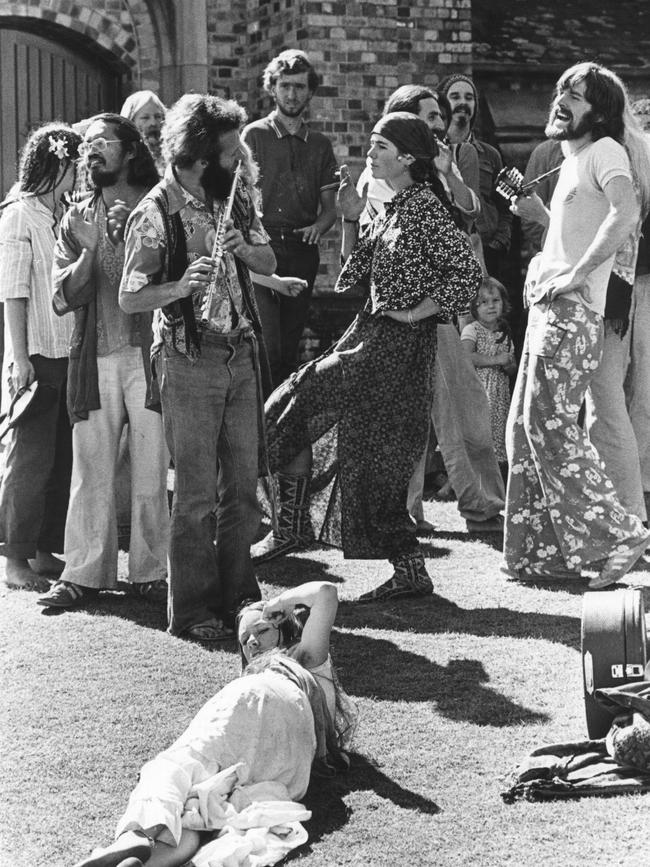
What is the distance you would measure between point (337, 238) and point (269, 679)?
780 cm

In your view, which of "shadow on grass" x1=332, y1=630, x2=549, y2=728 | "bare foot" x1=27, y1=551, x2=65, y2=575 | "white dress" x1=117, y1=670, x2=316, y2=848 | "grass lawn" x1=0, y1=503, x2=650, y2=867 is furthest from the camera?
"bare foot" x1=27, y1=551, x2=65, y2=575

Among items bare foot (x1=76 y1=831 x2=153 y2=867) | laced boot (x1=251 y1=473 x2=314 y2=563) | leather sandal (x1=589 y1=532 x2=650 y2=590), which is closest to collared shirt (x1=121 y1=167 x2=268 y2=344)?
laced boot (x1=251 y1=473 x2=314 y2=563)

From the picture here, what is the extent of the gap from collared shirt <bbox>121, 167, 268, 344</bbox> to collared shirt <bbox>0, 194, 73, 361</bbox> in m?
1.27

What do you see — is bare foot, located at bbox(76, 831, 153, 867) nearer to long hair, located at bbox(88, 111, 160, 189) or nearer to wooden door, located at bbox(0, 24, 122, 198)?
long hair, located at bbox(88, 111, 160, 189)

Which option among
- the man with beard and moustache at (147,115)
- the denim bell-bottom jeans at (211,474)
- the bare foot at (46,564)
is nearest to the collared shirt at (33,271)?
the bare foot at (46,564)

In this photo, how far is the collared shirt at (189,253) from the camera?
6051mm

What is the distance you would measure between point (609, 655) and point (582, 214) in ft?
8.92

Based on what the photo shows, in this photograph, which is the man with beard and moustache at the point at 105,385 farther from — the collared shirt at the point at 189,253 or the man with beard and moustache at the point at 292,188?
the man with beard and moustache at the point at 292,188

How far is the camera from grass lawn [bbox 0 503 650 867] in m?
4.00

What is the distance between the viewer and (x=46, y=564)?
24.8ft

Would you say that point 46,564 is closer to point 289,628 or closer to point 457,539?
point 457,539

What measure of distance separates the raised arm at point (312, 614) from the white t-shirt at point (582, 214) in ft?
Answer: 8.51

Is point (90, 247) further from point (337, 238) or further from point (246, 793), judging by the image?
point (337, 238)

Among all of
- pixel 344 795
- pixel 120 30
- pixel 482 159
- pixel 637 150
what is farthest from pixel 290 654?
pixel 120 30
